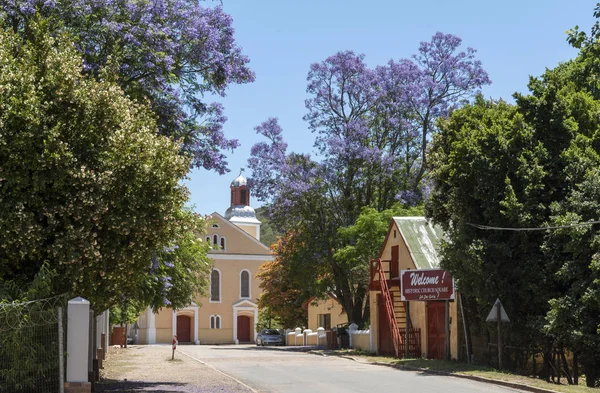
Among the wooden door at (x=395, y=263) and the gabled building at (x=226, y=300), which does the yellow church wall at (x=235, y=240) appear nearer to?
the gabled building at (x=226, y=300)

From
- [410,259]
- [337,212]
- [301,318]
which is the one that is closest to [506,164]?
[410,259]

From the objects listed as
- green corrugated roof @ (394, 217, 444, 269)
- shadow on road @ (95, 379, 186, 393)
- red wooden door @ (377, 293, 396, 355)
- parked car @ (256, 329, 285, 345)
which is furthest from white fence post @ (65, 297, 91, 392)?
parked car @ (256, 329, 285, 345)

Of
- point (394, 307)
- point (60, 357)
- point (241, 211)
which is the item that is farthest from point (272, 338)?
point (60, 357)

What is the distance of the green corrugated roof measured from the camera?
36.2 meters

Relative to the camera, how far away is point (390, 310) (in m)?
35.8

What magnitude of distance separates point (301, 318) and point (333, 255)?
77.9ft

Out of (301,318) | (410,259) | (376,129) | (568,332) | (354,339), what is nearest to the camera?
(568,332)

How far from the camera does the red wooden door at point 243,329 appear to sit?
257 ft

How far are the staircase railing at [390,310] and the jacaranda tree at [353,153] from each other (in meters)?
6.36

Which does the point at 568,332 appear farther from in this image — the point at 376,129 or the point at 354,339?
the point at 376,129

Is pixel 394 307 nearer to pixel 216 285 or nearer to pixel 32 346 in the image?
pixel 32 346

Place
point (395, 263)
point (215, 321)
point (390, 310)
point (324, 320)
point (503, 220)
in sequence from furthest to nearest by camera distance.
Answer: point (215, 321)
point (324, 320)
point (395, 263)
point (390, 310)
point (503, 220)

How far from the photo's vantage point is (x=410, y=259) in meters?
36.3

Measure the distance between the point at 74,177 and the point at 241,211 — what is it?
77.5 m
